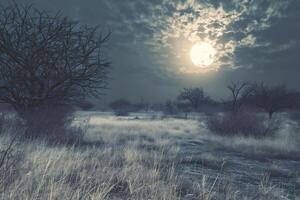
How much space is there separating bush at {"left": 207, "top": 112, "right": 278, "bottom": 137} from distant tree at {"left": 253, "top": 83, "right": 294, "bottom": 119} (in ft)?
38.4

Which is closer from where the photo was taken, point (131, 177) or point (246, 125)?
point (131, 177)

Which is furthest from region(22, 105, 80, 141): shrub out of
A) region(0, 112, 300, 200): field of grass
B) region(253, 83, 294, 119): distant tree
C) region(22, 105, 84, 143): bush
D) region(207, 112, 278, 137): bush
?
region(253, 83, 294, 119): distant tree

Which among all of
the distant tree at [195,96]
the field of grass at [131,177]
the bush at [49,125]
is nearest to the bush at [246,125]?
the field of grass at [131,177]

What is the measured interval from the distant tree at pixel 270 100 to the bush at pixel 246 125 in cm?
1171

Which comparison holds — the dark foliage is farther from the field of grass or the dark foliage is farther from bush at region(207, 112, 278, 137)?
the field of grass

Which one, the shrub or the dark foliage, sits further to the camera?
the dark foliage

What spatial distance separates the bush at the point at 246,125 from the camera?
14.6m

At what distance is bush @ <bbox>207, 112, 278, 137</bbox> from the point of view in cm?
1458

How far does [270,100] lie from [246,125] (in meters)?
13.9

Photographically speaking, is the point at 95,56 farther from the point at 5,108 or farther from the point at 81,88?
the point at 5,108

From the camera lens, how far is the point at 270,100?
2581 cm

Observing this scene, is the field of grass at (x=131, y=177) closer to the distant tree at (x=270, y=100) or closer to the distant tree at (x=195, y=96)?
the distant tree at (x=270, y=100)

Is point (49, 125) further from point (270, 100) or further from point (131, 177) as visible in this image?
point (270, 100)

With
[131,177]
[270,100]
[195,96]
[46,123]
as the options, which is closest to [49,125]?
[46,123]
